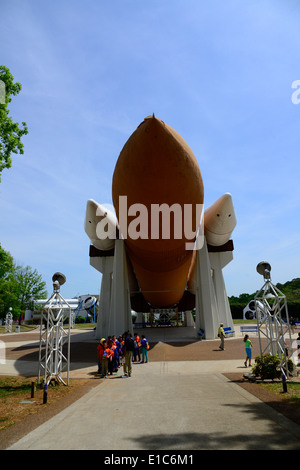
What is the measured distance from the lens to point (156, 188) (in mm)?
11602

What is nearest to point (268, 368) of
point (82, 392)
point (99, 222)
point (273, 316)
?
point (273, 316)

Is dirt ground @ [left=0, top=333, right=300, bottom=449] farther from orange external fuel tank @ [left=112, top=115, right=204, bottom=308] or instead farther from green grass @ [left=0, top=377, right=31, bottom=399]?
orange external fuel tank @ [left=112, top=115, right=204, bottom=308]

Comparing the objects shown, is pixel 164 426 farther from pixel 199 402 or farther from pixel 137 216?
pixel 137 216

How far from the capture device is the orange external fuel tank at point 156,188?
10.6 metres

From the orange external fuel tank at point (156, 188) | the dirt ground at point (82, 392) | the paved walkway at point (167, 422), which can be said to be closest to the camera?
the paved walkway at point (167, 422)

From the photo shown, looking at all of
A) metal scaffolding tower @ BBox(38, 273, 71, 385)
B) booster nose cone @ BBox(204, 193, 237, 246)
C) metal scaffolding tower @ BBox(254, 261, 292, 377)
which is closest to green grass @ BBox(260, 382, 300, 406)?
metal scaffolding tower @ BBox(254, 261, 292, 377)

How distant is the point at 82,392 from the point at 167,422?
3.59m

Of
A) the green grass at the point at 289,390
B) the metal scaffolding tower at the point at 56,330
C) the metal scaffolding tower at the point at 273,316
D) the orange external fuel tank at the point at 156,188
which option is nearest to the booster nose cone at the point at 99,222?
the orange external fuel tank at the point at 156,188

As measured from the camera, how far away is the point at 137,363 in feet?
41.4

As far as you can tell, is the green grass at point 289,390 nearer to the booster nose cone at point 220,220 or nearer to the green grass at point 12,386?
the green grass at point 12,386

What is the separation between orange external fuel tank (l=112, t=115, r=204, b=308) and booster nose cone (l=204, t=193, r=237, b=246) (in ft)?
12.9

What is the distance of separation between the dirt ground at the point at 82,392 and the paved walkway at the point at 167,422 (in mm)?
277

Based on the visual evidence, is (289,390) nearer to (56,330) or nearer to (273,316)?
(273,316)
